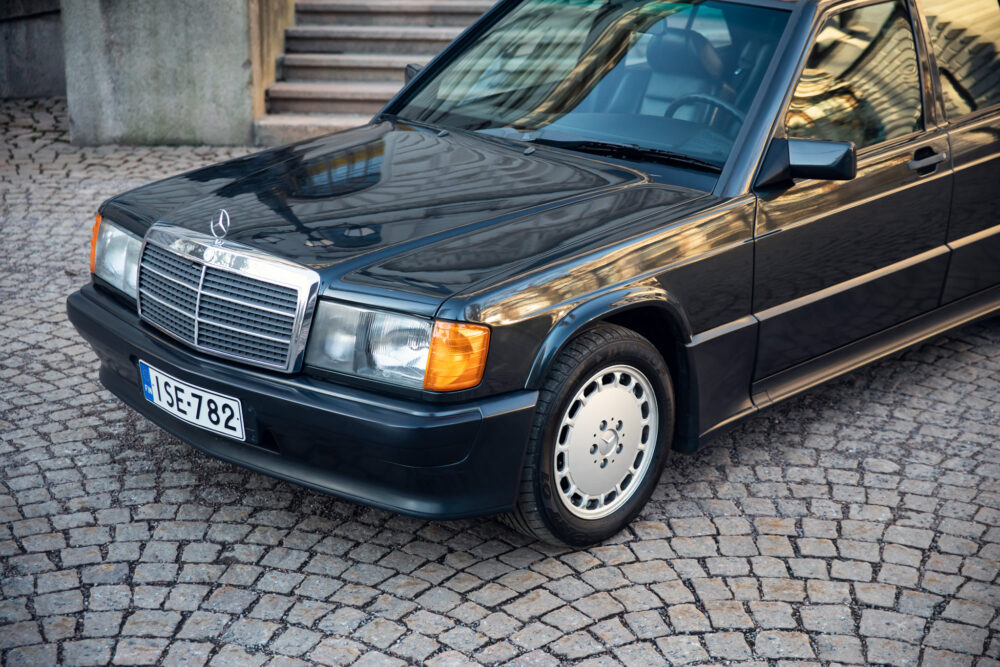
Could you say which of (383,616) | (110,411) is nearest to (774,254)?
(383,616)

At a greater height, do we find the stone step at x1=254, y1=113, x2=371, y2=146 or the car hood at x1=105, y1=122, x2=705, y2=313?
the car hood at x1=105, y1=122, x2=705, y2=313

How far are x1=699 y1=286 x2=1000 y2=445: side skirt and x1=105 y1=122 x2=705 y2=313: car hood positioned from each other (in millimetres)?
842

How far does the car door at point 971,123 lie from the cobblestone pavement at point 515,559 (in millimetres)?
675

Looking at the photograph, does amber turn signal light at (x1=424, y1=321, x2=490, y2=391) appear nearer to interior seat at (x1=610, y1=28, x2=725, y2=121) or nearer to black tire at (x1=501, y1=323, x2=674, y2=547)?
black tire at (x1=501, y1=323, x2=674, y2=547)

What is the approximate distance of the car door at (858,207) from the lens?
3951 millimetres

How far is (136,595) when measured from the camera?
3.36m

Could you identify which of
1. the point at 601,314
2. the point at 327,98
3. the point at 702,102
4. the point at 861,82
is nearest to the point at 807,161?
the point at 702,102

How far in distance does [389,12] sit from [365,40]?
0.42 metres

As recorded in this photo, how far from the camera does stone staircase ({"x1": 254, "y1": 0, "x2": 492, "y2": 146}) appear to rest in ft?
29.9

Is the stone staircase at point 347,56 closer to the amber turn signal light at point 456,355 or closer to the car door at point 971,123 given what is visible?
the car door at point 971,123

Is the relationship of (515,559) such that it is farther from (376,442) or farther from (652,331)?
(652,331)

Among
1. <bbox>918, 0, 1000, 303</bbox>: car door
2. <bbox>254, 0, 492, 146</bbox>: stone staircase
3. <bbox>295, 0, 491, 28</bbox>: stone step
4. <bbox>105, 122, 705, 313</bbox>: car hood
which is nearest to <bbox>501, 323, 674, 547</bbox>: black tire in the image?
<bbox>105, 122, 705, 313</bbox>: car hood

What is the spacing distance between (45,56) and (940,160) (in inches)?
352

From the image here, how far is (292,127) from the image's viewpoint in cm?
895
